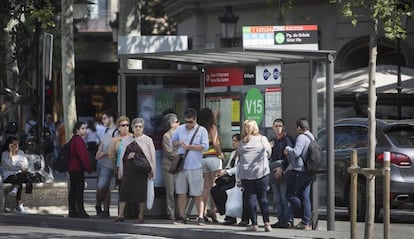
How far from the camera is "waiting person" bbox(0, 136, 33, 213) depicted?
1808 centimetres

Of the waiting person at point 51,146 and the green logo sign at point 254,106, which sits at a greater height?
the green logo sign at point 254,106

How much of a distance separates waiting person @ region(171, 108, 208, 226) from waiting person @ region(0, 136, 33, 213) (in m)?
3.62

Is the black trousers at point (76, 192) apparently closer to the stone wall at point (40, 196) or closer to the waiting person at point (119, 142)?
the waiting person at point (119, 142)

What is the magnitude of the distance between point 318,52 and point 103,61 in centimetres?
3632

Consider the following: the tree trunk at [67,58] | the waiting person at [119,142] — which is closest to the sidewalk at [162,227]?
the waiting person at [119,142]

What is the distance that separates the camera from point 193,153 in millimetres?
15703

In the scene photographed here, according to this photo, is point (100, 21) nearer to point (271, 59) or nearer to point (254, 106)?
point (254, 106)

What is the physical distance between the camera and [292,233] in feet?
47.0

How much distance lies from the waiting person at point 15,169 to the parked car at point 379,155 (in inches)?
211

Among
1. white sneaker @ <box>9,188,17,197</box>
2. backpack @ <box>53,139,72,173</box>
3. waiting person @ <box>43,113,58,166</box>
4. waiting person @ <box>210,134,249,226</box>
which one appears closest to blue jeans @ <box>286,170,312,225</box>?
waiting person @ <box>210,134,249,226</box>

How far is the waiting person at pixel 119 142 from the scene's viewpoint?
53.3 ft

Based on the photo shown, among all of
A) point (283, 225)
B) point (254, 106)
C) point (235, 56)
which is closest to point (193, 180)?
point (283, 225)

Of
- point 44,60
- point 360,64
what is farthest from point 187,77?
point 360,64

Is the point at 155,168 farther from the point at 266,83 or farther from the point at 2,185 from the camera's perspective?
the point at 2,185
